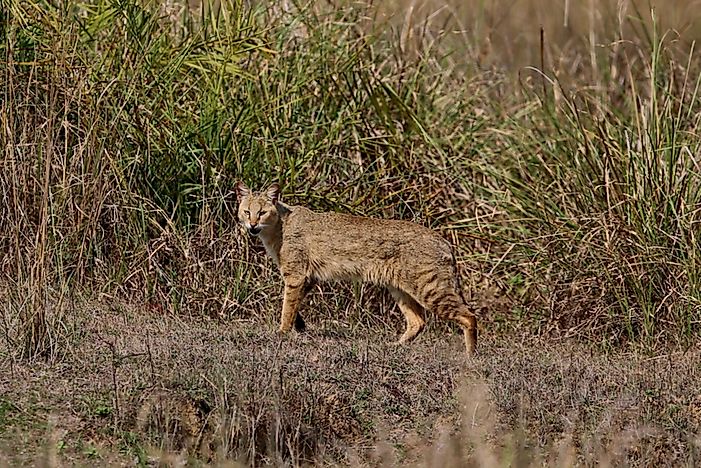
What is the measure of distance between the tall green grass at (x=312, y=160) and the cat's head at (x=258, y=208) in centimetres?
65

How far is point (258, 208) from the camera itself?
7191mm

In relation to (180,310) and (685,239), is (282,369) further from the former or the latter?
(685,239)

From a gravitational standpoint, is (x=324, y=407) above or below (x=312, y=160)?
below

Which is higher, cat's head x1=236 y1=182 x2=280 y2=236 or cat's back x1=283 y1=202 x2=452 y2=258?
cat's head x1=236 y1=182 x2=280 y2=236

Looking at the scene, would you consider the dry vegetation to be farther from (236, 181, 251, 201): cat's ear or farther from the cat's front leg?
(236, 181, 251, 201): cat's ear

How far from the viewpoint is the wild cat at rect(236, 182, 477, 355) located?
7.12m

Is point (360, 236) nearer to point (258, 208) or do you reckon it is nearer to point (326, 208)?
point (258, 208)

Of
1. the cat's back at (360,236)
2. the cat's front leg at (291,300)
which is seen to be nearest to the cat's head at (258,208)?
the cat's back at (360,236)

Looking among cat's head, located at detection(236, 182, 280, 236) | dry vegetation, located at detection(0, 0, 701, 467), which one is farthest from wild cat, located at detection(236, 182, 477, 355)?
dry vegetation, located at detection(0, 0, 701, 467)

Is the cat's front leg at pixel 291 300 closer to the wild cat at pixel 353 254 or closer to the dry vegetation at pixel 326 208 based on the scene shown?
the wild cat at pixel 353 254

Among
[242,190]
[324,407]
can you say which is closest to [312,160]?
[242,190]

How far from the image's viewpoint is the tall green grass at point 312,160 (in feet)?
24.5

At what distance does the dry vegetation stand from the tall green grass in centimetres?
3

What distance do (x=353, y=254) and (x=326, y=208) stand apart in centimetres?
117
